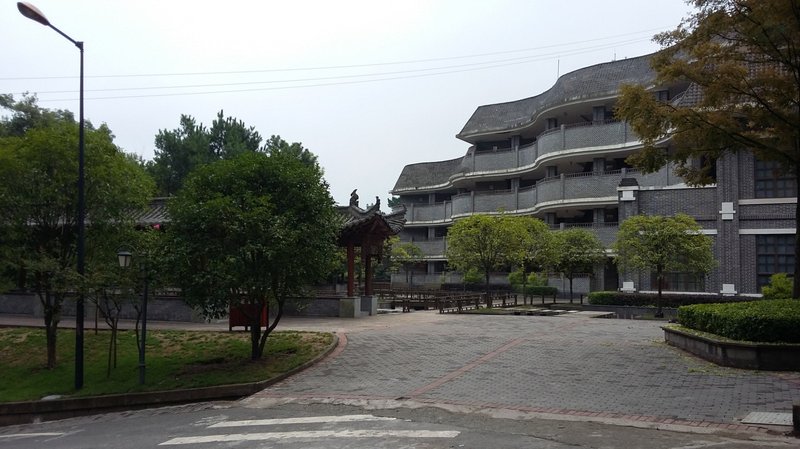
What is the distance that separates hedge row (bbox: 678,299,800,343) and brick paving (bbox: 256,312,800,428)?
0.83m

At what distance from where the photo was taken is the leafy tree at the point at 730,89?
41.1 ft

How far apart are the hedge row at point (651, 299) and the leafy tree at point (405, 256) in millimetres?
17183

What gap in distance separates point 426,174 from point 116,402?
45.6 m

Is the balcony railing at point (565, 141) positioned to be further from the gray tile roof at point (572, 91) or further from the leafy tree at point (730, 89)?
the leafy tree at point (730, 89)

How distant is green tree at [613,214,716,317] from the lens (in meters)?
25.3

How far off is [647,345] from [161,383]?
38.0 ft

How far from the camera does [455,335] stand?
719 inches

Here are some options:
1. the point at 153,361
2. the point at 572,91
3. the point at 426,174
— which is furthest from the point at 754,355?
the point at 426,174

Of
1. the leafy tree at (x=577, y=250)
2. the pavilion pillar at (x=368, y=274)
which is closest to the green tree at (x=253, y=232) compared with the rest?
the pavilion pillar at (x=368, y=274)

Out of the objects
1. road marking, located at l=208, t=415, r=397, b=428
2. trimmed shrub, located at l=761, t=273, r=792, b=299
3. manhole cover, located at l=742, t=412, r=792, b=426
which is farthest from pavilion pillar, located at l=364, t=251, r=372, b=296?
manhole cover, located at l=742, t=412, r=792, b=426

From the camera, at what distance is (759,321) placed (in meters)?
12.0

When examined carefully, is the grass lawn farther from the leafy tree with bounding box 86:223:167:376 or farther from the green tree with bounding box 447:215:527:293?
the green tree with bounding box 447:215:527:293

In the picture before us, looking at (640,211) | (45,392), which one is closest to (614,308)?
(640,211)

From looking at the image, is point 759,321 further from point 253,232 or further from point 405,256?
point 405,256
